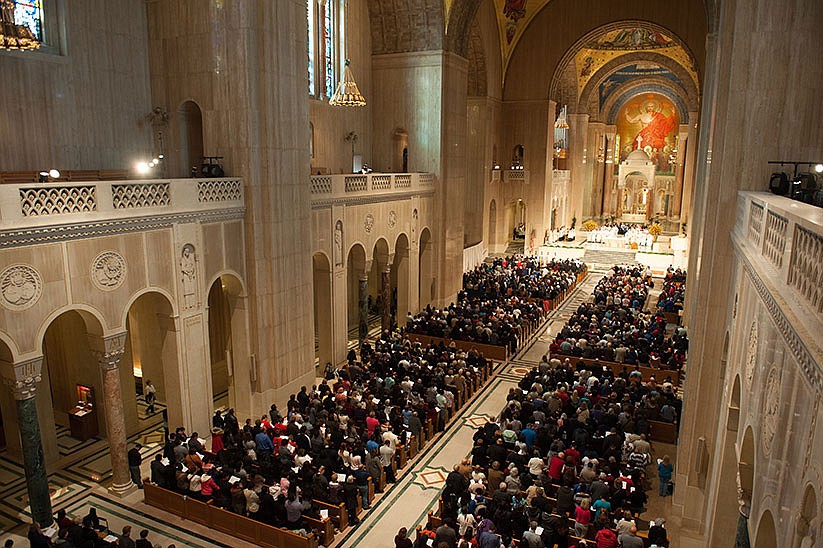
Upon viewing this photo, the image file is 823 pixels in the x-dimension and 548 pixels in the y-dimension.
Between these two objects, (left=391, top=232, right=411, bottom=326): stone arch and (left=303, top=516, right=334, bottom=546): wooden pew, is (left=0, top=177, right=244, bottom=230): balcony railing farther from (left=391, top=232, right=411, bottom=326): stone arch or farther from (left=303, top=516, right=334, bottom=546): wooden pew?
(left=391, top=232, right=411, bottom=326): stone arch

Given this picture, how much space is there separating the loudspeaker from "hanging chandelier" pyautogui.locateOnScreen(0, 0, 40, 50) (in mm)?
10768

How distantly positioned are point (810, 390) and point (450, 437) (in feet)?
32.0

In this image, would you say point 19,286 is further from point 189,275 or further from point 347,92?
point 347,92

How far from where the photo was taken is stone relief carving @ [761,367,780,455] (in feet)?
13.6

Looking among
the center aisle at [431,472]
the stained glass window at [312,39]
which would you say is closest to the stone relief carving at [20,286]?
the center aisle at [431,472]

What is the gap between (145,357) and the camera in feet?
44.9

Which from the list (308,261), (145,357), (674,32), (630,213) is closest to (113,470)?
(145,357)

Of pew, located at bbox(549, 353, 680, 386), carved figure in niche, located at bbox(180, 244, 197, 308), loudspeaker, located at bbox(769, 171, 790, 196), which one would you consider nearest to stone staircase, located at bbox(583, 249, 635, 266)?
pew, located at bbox(549, 353, 680, 386)

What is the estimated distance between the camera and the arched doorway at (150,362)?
36.6 ft

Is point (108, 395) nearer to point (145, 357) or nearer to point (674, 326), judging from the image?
point (145, 357)

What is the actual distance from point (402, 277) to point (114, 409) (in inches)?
453

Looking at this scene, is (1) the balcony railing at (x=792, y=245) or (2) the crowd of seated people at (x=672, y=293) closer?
(1) the balcony railing at (x=792, y=245)

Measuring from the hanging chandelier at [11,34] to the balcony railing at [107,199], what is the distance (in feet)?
7.27

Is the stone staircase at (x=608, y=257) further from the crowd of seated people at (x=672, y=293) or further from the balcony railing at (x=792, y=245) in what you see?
the balcony railing at (x=792, y=245)
